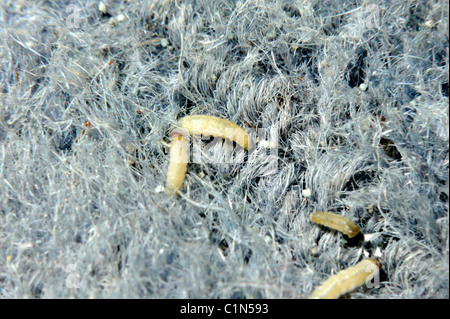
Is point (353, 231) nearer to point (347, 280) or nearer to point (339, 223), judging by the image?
point (339, 223)

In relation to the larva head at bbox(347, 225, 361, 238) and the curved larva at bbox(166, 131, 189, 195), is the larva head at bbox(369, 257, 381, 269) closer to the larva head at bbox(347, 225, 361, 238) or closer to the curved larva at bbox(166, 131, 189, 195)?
the larva head at bbox(347, 225, 361, 238)

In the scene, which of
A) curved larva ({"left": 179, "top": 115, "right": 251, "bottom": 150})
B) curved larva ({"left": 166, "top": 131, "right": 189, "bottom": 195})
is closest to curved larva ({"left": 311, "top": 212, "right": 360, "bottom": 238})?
curved larva ({"left": 179, "top": 115, "right": 251, "bottom": 150})

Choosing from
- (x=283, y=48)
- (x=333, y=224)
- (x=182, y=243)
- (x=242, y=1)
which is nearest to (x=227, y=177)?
(x=182, y=243)

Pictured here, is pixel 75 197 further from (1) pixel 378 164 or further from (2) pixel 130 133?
(1) pixel 378 164

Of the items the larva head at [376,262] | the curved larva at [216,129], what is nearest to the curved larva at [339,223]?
the larva head at [376,262]

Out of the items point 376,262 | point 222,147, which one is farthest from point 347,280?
point 222,147

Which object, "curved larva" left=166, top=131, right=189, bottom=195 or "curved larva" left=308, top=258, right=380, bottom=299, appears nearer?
"curved larva" left=308, top=258, right=380, bottom=299
